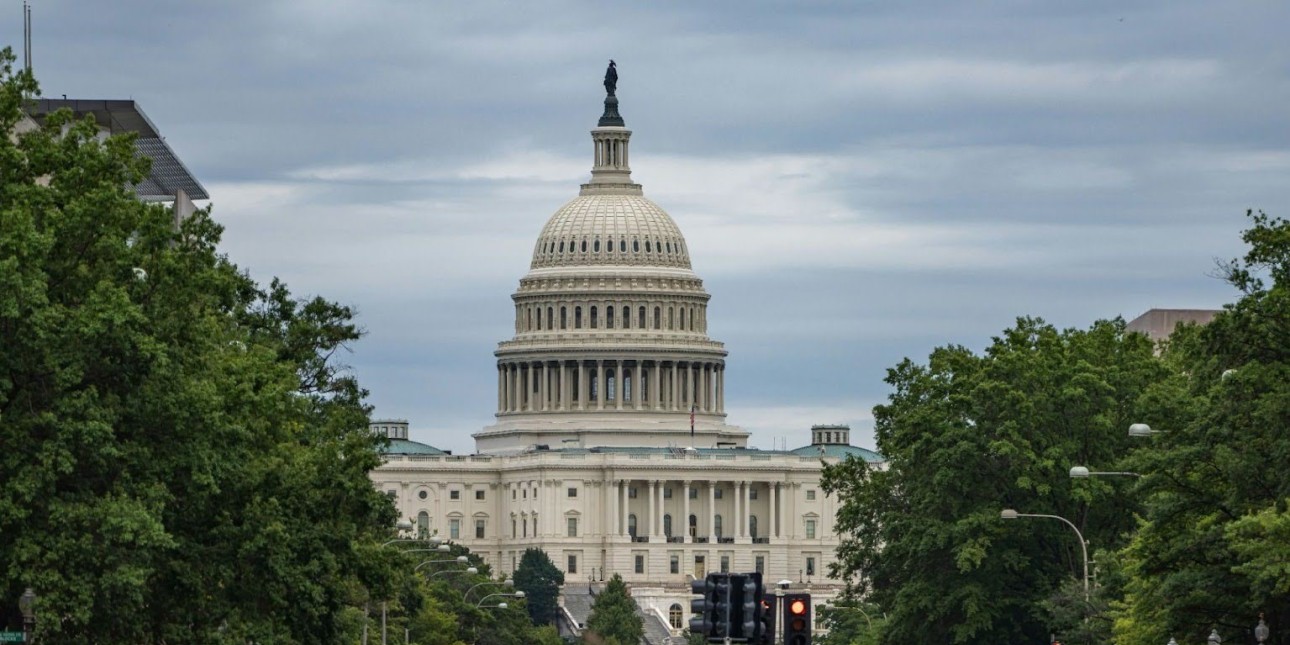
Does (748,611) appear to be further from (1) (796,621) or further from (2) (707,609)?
(1) (796,621)

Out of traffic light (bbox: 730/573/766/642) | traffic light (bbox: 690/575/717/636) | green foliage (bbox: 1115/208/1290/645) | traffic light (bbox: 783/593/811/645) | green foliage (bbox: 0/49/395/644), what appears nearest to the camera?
traffic light (bbox: 730/573/766/642)

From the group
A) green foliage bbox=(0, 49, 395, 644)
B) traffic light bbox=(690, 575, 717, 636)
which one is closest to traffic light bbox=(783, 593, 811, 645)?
traffic light bbox=(690, 575, 717, 636)

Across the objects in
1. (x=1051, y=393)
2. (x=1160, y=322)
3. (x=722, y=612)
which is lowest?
(x=722, y=612)

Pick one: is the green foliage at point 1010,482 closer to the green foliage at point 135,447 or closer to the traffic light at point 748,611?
the green foliage at point 135,447

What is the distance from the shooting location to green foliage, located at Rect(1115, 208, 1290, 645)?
71.9 metres

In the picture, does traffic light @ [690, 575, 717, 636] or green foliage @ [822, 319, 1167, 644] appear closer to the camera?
traffic light @ [690, 575, 717, 636]

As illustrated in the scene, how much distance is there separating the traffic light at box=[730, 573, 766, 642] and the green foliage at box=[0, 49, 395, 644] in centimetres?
1144

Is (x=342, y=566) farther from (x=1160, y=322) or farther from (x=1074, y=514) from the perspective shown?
(x=1160, y=322)

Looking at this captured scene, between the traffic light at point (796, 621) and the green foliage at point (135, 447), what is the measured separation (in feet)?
37.8

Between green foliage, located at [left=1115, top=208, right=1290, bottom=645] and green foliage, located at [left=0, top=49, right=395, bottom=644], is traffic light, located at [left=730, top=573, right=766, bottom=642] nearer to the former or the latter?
green foliage, located at [left=0, top=49, right=395, bottom=644]

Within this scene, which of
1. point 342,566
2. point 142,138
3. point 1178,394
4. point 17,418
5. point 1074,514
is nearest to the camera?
point 17,418

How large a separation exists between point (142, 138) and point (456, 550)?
94.6m

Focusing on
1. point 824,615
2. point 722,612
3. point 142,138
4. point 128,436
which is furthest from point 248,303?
point 824,615

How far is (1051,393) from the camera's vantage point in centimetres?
10650
